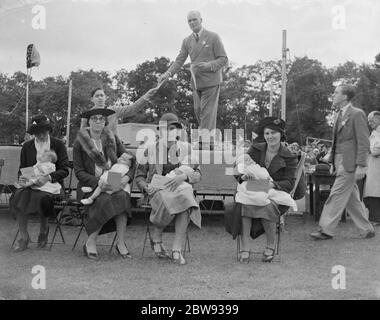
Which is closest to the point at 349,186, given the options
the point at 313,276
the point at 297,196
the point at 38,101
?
the point at 297,196

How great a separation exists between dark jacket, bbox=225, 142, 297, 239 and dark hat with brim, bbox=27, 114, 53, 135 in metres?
2.25

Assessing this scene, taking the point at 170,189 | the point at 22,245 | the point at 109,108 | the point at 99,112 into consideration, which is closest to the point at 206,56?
the point at 109,108

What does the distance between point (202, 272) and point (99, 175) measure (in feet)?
5.25

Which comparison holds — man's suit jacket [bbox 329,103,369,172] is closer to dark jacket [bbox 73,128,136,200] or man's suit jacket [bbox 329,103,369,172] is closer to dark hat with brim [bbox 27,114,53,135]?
dark jacket [bbox 73,128,136,200]

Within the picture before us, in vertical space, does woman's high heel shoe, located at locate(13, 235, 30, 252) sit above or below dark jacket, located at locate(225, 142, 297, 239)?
below

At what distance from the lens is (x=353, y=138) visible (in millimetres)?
6141

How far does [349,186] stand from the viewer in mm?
6168

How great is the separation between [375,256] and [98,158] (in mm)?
3094

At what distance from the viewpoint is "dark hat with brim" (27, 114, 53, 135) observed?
5738 millimetres

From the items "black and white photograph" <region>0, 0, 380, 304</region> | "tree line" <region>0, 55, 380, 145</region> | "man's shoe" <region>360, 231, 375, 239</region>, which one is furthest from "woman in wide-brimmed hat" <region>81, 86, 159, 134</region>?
"tree line" <region>0, 55, 380, 145</region>

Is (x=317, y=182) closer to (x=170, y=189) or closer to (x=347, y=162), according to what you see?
(x=347, y=162)

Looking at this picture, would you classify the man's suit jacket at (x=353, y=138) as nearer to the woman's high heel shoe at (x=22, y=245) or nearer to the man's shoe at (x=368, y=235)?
the man's shoe at (x=368, y=235)

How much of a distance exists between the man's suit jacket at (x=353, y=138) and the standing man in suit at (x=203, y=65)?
75.3 inches

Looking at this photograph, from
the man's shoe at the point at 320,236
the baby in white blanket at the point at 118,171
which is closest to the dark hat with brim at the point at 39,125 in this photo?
the baby in white blanket at the point at 118,171
